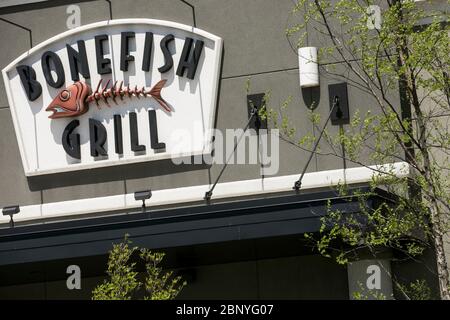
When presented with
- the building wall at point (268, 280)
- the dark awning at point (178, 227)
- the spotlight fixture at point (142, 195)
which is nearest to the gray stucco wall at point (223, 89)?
the spotlight fixture at point (142, 195)

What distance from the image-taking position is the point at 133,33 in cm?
2348

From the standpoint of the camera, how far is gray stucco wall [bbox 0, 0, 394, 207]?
74.2 ft

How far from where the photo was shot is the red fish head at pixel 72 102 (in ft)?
77.2

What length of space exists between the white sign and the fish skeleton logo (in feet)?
0.06

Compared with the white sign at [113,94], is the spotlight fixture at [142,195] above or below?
below

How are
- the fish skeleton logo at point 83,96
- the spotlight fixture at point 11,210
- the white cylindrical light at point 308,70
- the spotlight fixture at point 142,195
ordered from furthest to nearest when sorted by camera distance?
the fish skeleton logo at point 83,96, the spotlight fixture at point 11,210, the white cylindrical light at point 308,70, the spotlight fixture at point 142,195

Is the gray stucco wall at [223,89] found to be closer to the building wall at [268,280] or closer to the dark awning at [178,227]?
the dark awning at [178,227]

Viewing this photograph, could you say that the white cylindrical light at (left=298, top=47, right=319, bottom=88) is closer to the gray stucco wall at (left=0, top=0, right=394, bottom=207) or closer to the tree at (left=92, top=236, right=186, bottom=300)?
the gray stucco wall at (left=0, top=0, right=394, bottom=207)

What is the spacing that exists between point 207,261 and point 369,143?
3991 mm

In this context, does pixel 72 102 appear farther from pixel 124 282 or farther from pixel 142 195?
pixel 124 282

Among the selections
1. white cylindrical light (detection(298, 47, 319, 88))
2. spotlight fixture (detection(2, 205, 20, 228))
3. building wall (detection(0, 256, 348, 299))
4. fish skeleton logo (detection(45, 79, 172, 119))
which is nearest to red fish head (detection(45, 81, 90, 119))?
fish skeleton logo (detection(45, 79, 172, 119))

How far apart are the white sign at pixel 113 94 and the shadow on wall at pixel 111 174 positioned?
5.8 inches

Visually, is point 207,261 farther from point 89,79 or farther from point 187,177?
point 89,79

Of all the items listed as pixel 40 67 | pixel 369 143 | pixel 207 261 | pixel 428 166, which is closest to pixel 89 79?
pixel 40 67
